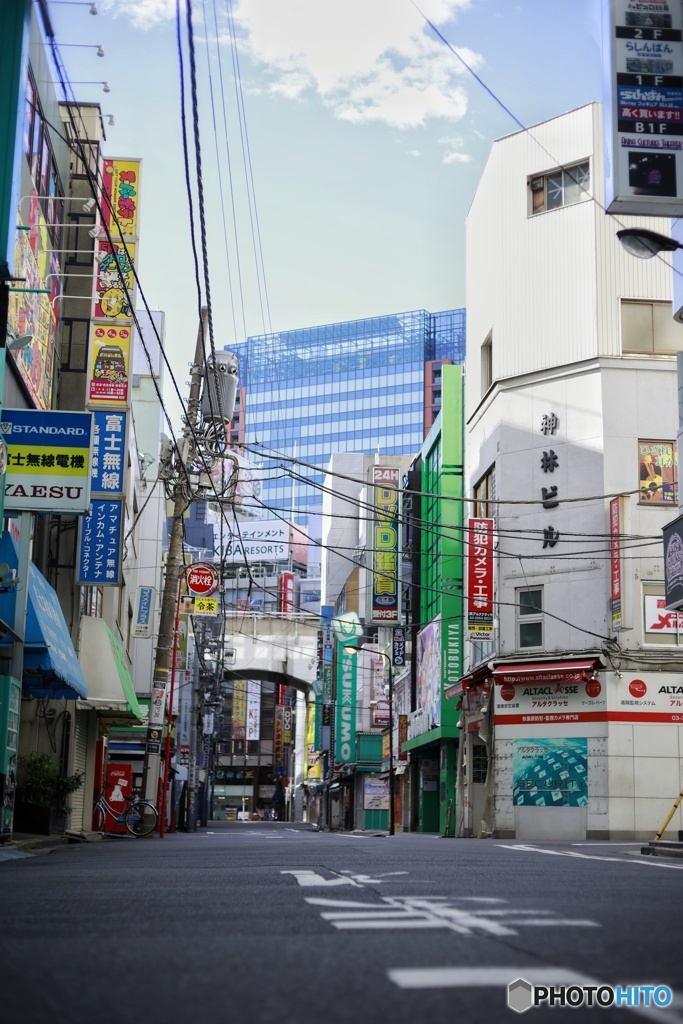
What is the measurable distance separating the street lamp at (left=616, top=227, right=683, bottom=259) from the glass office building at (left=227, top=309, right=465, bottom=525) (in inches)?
4937

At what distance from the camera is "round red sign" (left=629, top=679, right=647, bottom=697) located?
1252 inches

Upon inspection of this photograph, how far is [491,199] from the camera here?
38.4m

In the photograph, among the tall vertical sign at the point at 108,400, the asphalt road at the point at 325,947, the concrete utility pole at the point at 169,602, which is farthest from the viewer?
the concrete utility pole at the point at 169,602

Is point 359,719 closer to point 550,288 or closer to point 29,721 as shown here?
point 550,288

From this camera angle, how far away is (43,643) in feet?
58.5

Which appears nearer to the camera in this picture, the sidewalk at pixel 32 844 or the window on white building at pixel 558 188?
the sidewalk at pixel 32 844

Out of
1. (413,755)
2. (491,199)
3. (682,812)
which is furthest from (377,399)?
(682,812)

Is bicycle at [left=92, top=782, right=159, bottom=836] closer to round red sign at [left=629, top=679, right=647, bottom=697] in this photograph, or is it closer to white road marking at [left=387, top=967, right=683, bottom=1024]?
round red sign at [left=629, top=679, right=647, bottom=697]

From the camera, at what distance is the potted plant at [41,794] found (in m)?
20.5

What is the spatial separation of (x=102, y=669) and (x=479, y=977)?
2426cm

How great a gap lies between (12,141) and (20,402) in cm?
648

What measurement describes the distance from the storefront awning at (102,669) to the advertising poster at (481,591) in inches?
423

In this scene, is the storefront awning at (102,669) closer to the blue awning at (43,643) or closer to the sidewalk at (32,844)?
the sidewalk at (32,844)

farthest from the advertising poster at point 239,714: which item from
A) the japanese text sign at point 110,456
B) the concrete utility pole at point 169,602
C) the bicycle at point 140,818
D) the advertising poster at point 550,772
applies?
the japanese text sign at point 110,456
